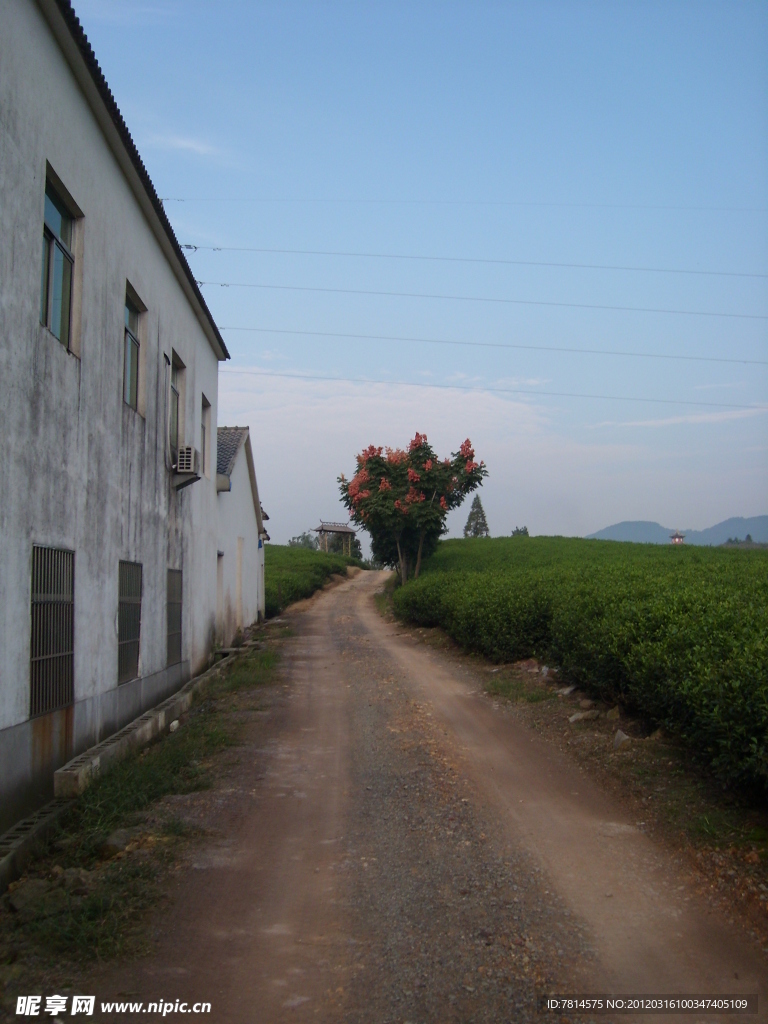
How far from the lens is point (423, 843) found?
18.9 feet

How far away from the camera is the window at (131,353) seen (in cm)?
978

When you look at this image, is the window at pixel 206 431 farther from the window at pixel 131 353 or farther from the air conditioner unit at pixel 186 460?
the window at pixel 131 353

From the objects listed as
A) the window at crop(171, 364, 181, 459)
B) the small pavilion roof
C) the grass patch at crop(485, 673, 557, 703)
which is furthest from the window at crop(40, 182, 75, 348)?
the small pavilion roof

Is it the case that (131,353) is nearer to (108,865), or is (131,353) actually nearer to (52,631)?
(52,631)

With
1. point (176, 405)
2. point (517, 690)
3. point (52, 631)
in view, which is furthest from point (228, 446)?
point (52, 631)

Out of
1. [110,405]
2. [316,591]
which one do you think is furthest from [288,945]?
[316,591]

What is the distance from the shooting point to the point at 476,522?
8800cm

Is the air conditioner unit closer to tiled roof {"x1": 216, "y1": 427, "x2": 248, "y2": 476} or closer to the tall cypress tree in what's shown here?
tiled roof {"x1": 216, "y1": 427, "x2": 248, "y2": 476}

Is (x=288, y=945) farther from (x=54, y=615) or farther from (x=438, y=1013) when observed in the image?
(x=54, y=615)

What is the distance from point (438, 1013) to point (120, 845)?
2933mm

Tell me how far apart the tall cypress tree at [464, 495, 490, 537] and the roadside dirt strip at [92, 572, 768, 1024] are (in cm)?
7897

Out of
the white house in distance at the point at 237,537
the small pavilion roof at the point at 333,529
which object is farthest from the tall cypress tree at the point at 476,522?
the white house in distance at the point at 237,537

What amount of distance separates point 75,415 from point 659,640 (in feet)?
19.6

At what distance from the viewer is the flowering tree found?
32469 mm
